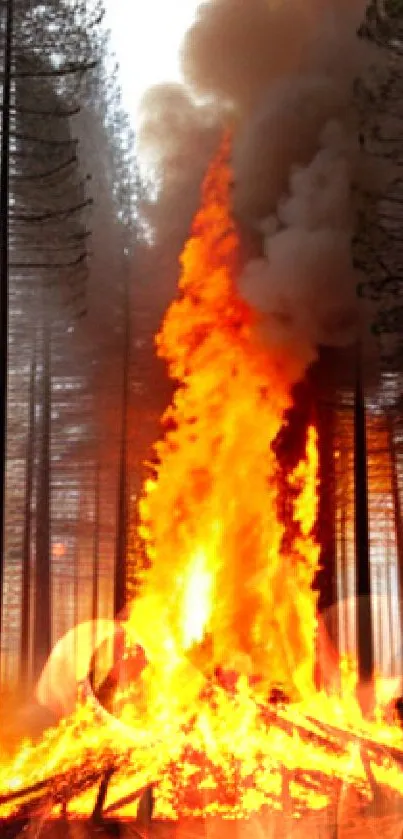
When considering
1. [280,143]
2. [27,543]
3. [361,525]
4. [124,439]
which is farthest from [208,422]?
[27,543]

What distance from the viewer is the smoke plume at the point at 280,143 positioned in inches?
322

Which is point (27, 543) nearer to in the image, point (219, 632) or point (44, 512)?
point (44, 512)

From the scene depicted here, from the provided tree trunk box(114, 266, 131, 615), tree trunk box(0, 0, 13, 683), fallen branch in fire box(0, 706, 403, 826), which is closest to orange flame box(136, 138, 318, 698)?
tree trunk box(114, 266, 131, 615)

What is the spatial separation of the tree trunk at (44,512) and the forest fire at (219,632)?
50.6 inches

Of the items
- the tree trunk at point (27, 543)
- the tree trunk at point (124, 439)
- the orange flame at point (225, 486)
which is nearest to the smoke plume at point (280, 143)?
the orange flame at point (225, 486)

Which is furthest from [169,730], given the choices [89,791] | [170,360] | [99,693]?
[170,360]

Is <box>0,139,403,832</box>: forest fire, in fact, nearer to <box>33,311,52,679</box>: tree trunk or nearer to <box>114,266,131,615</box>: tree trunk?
<box>114,266,131,615</box>: tree trunk

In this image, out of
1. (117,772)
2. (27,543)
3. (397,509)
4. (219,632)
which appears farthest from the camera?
(27,543)

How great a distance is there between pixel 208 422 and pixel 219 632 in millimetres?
2032

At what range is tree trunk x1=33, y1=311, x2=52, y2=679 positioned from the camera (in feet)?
32.1

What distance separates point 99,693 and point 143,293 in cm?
425

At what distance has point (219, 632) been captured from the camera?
780cm

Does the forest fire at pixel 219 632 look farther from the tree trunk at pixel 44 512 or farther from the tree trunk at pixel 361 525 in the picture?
the tree trunk at pixel 44 512

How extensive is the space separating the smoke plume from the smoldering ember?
Result: 3 centimetres
